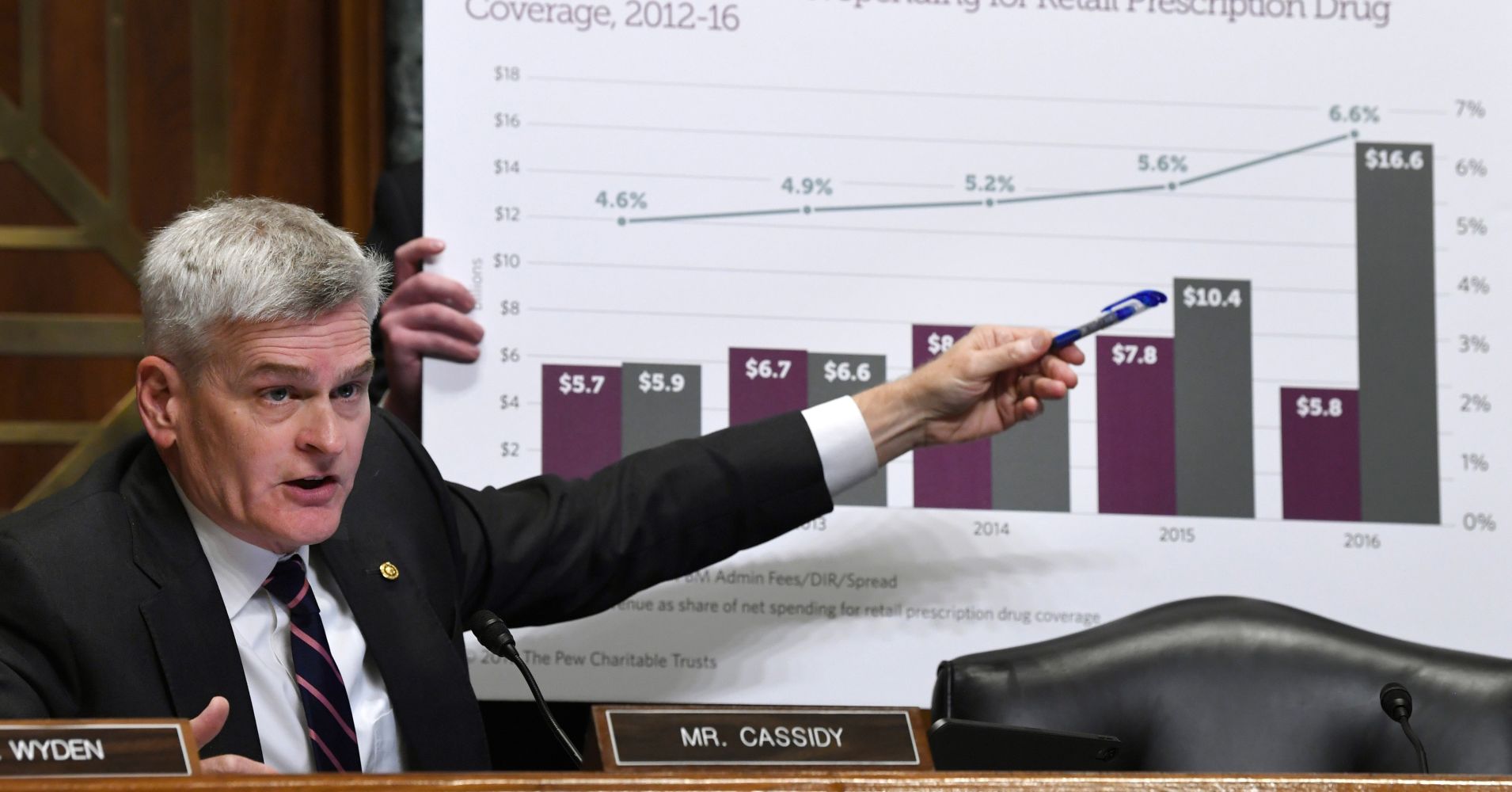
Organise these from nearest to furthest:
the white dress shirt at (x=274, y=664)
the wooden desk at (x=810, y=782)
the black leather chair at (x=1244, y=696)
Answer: the wooden desk at (x=810, y=782), the white dress shirt at (x=274, y=664), the black leather chair at (x=1244, y=696)

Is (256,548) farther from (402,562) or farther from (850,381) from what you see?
(850,381)

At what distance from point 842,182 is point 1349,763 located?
0.96 metres

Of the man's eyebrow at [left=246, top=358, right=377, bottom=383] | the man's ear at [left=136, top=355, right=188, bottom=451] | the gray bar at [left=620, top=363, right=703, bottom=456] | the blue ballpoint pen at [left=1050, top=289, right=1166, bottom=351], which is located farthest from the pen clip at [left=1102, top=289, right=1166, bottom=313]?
the man's ear at [left=136, top=355, right=188, bottom=451]

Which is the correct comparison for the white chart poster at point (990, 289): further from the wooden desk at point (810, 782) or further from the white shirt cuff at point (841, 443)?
the wooden desk at point (810, 782)

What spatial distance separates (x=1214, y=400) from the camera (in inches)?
85.0

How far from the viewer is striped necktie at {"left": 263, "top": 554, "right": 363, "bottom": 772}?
5.10 feet

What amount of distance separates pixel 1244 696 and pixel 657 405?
32.7 inches

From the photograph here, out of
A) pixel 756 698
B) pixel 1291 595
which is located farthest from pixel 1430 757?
pixel 756 698

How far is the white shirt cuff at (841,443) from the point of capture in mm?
1955

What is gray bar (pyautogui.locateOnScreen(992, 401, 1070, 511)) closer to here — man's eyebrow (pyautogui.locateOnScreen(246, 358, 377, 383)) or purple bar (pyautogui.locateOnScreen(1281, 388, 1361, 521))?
purple bar (pyautogui.locateOnScreen(1281, 388, 1361, 521))

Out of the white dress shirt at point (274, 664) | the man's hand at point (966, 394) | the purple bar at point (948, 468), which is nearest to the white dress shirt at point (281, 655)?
the white dress shirt at point (274, 664)

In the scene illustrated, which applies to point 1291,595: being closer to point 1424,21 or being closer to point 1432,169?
point 1432,169

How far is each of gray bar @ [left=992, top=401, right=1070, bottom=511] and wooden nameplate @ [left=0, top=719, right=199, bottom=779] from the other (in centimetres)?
128

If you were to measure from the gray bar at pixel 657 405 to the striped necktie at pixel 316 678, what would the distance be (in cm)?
58
